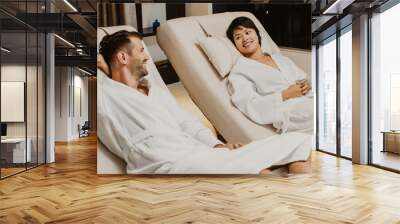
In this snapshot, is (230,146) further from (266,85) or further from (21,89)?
(21,89)

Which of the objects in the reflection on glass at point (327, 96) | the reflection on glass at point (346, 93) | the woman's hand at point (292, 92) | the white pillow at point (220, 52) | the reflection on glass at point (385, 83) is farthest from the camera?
the reflection on glass at point (327, 96)

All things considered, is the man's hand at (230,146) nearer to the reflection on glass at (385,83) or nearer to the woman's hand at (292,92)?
the woman's hand at (292,92)

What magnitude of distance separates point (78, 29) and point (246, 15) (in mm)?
3893

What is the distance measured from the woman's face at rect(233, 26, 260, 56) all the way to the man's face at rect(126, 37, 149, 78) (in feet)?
5.00

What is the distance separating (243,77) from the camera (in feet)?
21.4

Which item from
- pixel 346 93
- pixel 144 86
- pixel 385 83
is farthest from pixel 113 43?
pixel 346 93

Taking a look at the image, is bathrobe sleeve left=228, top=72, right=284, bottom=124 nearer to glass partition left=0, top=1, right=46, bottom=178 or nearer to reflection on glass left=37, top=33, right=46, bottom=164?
glass partition left=0, top=1, right=46, bottom=178

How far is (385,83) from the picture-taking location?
7.56m

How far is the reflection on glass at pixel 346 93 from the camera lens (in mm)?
8680

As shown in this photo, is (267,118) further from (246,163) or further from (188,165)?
(188,165)

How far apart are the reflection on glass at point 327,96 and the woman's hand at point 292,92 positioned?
3.49 m

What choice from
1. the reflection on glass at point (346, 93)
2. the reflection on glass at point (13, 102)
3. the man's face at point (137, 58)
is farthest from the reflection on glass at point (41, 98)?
the reflection on glass at point (346, 93)

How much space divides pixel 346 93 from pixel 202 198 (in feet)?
17.9

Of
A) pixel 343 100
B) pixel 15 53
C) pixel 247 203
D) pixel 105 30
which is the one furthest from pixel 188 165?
pixel 343 100
